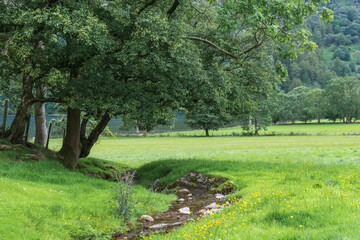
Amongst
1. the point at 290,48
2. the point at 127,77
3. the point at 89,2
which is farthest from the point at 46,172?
the point at 290,48

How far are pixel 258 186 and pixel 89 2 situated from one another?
13523 mm

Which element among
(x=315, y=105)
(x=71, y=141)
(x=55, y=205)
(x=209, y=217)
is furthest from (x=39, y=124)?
(x=315, y=105)

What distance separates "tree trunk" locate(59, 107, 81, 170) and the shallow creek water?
25.6ft

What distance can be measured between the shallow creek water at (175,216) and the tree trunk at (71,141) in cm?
781

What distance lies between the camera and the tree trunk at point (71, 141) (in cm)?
1788

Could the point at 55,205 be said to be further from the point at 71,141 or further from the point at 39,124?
the point at 39,124

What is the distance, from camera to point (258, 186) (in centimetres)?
1244

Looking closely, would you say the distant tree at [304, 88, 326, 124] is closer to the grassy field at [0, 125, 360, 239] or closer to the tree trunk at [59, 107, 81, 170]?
the grassy field at [0, 125, 360, 239]

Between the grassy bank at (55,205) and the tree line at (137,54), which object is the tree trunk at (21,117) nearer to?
the tree line at (137,54)

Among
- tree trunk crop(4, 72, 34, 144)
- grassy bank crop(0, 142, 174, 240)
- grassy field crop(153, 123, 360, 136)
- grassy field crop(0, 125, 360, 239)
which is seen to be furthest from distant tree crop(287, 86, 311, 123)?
grassy bank crop(0, 142, 174, 240)

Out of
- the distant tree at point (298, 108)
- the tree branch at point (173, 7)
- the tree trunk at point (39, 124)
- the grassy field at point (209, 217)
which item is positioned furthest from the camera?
the distant tree at point (298, 108)

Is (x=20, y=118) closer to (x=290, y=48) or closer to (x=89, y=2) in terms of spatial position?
(x=89, y=2)

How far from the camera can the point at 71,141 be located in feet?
60.1

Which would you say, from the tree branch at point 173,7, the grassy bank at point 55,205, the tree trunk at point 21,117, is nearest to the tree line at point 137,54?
the tree trunk at point 21,117
